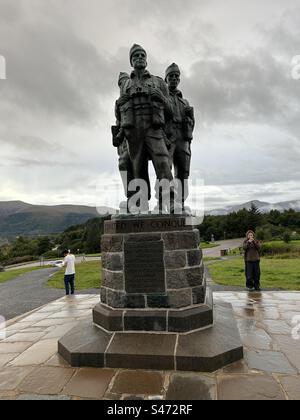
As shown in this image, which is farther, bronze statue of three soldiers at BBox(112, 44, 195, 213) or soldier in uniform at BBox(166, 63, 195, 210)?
soldier in uniform at BBox(166, 63, 195, 210)

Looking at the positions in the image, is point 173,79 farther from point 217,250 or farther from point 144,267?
point 217,250

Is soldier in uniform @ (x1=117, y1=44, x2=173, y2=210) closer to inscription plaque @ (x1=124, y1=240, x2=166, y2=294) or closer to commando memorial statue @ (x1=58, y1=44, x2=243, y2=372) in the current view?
commando memorial statue @ (x1=58, y1=44, x2=243, y2=372)

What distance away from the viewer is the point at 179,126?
5180mm

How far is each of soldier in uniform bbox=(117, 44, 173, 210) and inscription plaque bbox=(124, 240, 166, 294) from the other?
112 centimetres

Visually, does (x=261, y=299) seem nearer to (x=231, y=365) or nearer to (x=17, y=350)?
(x=231, y=365)

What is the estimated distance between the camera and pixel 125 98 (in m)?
4.39

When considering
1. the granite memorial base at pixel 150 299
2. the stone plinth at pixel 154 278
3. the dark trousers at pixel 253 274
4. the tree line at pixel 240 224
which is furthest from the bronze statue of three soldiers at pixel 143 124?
the tree line at pixel 240 224

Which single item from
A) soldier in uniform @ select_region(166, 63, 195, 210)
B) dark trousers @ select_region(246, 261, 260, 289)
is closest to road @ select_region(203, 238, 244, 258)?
dark trousers @ select_region(246, 261, 260, 289)

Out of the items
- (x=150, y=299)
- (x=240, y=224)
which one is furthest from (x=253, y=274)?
(x=240, y=224)

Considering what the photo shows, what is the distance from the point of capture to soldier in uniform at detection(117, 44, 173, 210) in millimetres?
4336

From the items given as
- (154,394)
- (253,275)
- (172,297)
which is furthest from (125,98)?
(253,275)

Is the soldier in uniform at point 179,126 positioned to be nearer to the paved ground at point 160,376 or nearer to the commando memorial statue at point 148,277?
the commando memorial statue at point 148,277

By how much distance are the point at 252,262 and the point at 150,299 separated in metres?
4.86
